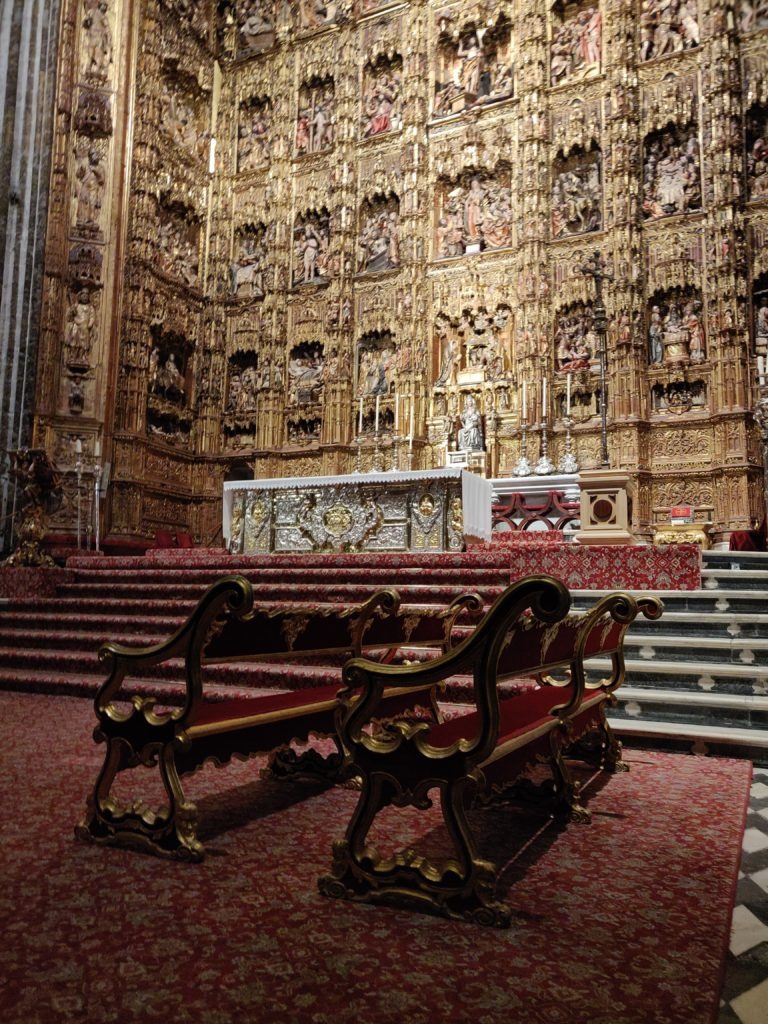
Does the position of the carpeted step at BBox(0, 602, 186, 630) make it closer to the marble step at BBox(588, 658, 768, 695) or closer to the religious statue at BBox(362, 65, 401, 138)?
the marble step at BBox(588, 658, 768, 695)

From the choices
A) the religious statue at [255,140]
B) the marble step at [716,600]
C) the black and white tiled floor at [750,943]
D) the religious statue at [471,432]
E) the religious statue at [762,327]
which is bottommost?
the black and white tiled floor at [750,943]

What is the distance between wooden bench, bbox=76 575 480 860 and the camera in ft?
8.36

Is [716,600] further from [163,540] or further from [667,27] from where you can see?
[667,27]

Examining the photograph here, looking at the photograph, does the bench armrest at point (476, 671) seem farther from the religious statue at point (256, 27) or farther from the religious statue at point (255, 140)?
the religious statue at point (256, 27)

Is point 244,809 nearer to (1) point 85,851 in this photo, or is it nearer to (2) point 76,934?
(1) point 85,851

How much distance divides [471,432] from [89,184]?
837cm

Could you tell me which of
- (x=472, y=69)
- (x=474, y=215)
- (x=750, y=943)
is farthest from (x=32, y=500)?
(x=472, y=69)

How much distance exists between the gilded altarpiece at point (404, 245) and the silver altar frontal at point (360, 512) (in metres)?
3.25

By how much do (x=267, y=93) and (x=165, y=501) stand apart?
9.66m

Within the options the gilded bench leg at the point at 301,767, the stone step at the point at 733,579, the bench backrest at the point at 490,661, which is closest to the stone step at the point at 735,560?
the stone step at the point at 733,579

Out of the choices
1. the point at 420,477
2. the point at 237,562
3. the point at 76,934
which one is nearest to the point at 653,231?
the point at 420,477

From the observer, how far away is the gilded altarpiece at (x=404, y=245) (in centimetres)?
1270

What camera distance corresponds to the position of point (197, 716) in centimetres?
272

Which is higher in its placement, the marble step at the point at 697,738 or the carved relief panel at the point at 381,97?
the carved relief panel at the point at 381,97
